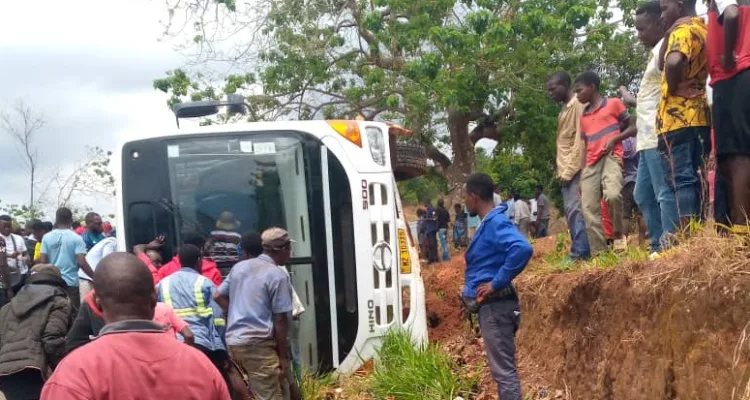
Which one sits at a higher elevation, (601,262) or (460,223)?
(460,223)

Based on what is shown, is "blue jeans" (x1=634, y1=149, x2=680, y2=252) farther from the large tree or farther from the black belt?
the large tree

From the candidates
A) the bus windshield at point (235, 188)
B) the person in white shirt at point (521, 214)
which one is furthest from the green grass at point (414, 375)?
the person in white shirt at point (521, 214)

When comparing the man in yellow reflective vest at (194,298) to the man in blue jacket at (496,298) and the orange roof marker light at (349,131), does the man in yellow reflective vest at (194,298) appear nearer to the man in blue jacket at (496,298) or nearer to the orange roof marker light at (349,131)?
the orange roof marker light at (349,131)

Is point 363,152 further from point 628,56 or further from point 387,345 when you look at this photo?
point 628,56

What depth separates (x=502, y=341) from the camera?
5070mm

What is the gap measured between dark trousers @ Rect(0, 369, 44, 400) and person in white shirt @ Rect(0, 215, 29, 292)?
18.9ft

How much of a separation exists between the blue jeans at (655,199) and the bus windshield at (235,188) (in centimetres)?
267

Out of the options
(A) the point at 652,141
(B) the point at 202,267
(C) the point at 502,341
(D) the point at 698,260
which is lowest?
(C) the point at 502,341

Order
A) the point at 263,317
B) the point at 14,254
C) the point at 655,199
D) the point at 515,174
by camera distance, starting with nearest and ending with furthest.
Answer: the point at 263,317 < the point at 655,199 < the point at 14,254 < the point at 515,174

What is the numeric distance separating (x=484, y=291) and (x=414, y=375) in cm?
153

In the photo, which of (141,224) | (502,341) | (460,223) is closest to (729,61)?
(502,341)

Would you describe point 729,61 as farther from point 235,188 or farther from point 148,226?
point 148,226

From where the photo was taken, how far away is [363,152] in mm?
7051

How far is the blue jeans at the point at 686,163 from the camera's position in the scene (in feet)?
16.6
